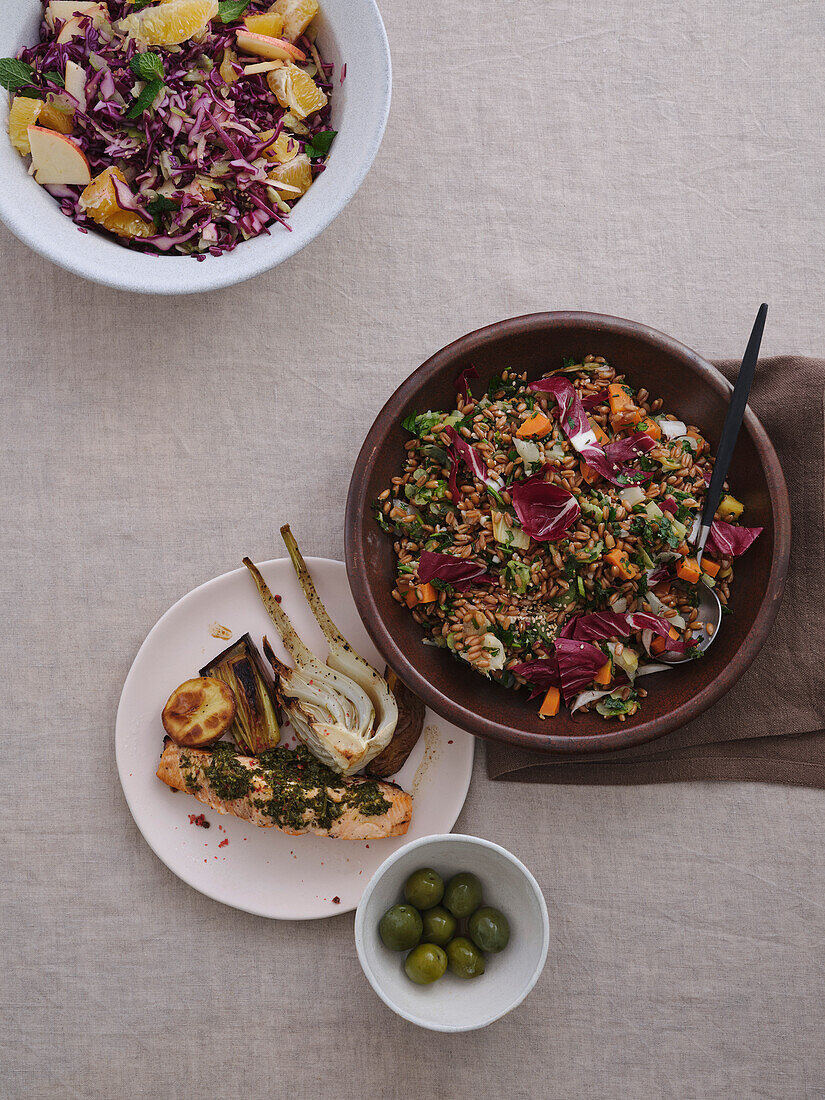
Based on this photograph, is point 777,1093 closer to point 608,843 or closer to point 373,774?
point 608,843

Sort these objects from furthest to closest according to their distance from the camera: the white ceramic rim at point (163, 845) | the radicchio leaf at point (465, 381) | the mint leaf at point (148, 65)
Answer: the white ceramic rim at point (163, 845) → the radicchio leaf at point (465, 381) → the mint leaf at point (148, 65)

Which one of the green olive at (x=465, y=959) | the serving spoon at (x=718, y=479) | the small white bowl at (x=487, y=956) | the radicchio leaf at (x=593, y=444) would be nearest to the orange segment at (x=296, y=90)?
the radicchio leaf at (x=593, y=444)

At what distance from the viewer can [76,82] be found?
151 centimetres

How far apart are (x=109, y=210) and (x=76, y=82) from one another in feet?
0.77

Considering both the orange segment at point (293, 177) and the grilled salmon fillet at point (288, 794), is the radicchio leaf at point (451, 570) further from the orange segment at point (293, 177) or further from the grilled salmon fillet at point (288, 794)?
the orange segment at point (293, 177)

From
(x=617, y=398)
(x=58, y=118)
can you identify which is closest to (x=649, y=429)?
(x=617, y=398)

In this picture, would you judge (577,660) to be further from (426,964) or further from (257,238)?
(257,238)

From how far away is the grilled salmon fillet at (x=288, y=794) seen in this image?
5.36ft

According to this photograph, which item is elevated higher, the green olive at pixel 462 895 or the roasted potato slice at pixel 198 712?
the roasted potato slice at pixel 198 712

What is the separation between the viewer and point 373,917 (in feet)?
5.20

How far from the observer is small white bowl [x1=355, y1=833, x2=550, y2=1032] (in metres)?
1.54

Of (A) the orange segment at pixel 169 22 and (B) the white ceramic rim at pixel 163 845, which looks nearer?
(A) the orange segment at pixel 169 22

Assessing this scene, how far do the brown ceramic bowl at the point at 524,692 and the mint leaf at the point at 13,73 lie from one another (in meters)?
0.93

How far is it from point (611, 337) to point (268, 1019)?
165 cm
